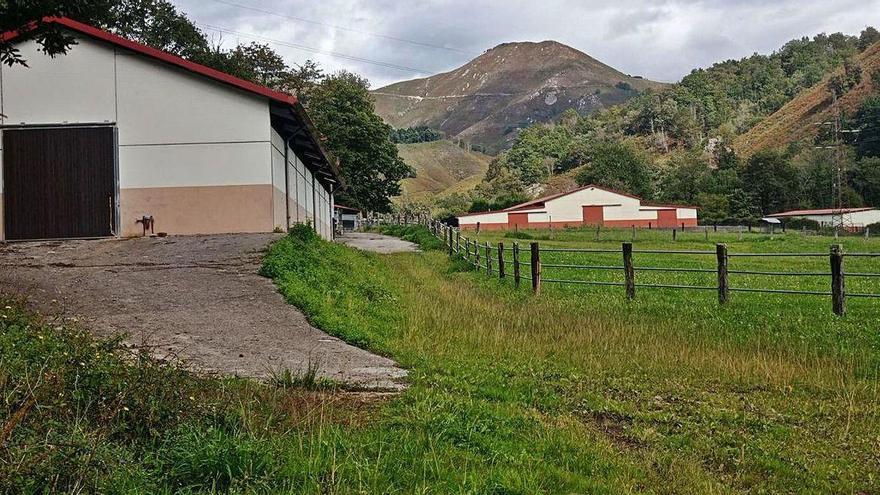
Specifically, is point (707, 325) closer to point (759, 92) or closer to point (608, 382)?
point (608, 382)

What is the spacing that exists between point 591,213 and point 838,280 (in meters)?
57.2

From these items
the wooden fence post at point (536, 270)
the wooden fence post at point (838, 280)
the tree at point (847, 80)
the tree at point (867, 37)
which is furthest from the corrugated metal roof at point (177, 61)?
the tree at point (867, 37)

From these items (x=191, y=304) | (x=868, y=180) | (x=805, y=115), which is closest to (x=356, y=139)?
(x=191, y=304)

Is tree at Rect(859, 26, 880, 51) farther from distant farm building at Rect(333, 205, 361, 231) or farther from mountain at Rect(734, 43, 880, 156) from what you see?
distant farm building at Rect(333, 205, 361, 231)

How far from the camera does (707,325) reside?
392 inches

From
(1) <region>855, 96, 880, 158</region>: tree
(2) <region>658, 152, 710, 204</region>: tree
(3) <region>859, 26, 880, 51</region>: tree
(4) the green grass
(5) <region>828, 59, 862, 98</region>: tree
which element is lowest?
(4) the green grass

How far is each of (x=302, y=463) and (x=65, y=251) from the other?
12904 millimetres

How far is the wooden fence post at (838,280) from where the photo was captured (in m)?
10.1

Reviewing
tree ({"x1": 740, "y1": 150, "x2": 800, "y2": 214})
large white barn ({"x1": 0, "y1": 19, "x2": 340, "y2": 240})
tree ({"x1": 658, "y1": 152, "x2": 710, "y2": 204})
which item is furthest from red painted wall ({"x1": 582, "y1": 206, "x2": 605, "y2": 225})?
large white barn ({"x1": 0, "y1": 19, "x2": 340, "y2": 240})

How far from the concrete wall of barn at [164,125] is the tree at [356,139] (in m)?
34.2

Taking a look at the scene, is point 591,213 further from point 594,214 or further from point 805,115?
point 805,115

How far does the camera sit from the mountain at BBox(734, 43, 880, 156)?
10956 cm

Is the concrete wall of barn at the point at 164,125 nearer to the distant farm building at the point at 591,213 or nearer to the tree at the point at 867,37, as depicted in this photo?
the distant farm building at the point at 591,213

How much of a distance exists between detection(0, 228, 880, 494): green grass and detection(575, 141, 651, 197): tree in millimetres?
82466
